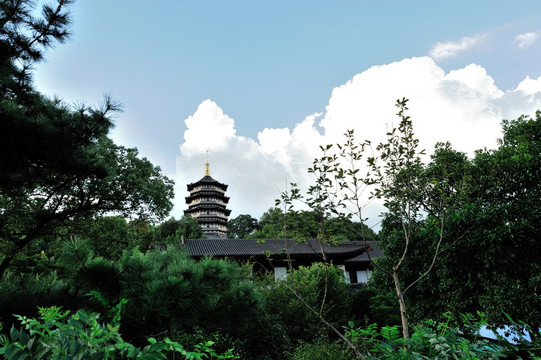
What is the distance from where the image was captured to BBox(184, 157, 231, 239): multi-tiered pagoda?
4078 centimetres

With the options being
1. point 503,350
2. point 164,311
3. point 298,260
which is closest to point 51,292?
point 164,311

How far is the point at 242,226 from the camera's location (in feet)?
159

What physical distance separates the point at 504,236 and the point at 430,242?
1.24 metres

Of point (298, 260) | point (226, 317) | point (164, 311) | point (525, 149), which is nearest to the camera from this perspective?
point (164, 311)

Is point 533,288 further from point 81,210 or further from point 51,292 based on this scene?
point 81,210

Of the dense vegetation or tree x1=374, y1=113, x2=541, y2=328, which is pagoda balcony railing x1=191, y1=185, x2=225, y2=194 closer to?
the dense vegetation

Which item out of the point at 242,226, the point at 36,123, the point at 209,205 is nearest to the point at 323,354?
the point at 36,123

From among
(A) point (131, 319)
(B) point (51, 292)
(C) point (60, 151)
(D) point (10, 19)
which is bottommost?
(A) point (131, 319)

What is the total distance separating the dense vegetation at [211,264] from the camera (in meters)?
1.76

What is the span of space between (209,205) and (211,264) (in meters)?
38.9

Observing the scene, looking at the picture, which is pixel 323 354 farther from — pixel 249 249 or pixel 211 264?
pixel 249 249

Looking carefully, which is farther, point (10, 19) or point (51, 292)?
point (10, 19)

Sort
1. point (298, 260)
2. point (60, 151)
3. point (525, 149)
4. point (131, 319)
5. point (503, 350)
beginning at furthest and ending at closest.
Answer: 1. point (298, 260)
2. point (525, 149)
3. point (60, 151)
4. point (131, 319)
5. point (503, 350)

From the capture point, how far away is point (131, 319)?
268 cm
